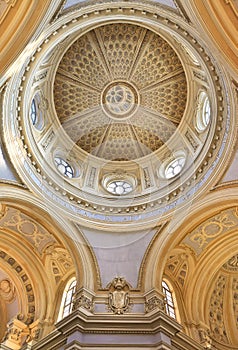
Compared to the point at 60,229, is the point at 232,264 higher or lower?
lower

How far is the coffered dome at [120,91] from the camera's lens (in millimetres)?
17703

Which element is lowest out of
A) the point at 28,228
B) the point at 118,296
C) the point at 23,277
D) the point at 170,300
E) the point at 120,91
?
the point at 118,296

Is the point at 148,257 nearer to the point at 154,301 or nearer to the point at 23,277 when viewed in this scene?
the point at 154,301

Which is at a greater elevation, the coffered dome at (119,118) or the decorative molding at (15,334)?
the coffered dome at (119,118)

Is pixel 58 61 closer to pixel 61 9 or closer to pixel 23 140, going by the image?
pixel 23 140

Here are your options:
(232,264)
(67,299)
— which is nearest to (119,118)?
(232,264)

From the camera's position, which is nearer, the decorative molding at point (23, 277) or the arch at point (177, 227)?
the arch at point (177, 227)

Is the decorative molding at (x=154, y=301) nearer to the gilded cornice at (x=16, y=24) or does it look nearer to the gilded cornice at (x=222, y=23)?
the gilded cornice at (x=222, y=23)

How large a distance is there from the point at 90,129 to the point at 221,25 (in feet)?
34.0

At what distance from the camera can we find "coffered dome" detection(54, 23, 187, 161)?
1770cm

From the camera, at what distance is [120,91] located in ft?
63.5

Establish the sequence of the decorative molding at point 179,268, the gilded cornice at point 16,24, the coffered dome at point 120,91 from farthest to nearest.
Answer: the coffered dome at point 120,91
the decorative molding at point 179,268
the gilded cornice at point 16,24

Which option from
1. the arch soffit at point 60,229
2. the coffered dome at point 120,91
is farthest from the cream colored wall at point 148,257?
the coffered dome at point 120,91

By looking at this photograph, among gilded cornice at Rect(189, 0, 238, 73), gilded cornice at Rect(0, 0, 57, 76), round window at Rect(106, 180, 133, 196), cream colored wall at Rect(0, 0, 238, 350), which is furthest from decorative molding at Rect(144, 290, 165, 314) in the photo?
gilded cornice at Rect(0, 0, 57, 76)
